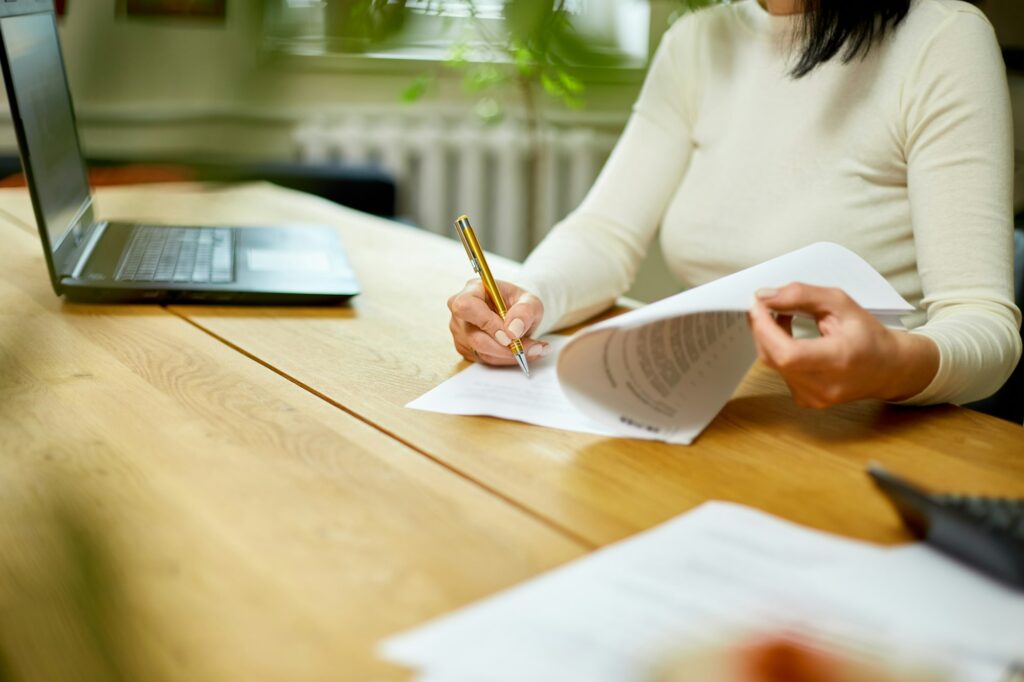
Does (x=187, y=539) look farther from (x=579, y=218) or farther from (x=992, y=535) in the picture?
(x=579, y=218)

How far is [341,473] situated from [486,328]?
26 centimetres

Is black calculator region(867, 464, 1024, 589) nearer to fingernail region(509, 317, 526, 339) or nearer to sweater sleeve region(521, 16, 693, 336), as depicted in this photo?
fingernail region(509, 317, 526, 339)

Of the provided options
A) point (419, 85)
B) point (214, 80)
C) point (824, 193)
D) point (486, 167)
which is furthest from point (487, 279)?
point (486, 167)

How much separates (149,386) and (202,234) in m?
0.49

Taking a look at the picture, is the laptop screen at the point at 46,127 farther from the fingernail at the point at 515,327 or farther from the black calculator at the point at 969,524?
the black calculator at the point at 969,524

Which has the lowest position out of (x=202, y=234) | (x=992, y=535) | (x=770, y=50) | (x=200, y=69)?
(x=202, y=234)

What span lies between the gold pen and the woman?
1 centimetres

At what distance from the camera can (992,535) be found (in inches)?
19.0

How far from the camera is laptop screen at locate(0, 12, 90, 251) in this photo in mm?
713

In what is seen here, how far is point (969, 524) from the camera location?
19.4 inches

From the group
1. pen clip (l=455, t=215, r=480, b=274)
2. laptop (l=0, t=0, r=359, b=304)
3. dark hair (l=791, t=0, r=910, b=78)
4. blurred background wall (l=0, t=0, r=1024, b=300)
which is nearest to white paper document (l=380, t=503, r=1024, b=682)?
blurred background wall (l=0, t=0, r=1024, b=300)

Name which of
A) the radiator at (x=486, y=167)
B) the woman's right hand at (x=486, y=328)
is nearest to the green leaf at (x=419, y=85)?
the woman's right hand at (x=486, y=328)

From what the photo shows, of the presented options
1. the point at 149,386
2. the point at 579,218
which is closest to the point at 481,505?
the point at 149,386

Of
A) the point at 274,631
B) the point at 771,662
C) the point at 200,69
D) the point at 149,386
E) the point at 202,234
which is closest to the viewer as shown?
the point at 200,69
